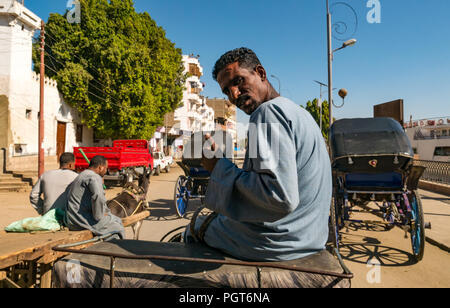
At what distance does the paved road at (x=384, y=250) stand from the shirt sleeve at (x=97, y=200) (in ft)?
7.17

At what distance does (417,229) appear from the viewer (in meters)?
4.55

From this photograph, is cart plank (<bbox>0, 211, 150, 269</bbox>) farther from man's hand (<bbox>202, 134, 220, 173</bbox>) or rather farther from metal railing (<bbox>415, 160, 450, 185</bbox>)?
metal railing (<bbox>415, 160, 450, 185</bbox>)

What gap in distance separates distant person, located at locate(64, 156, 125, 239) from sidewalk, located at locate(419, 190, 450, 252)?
5672 millimetres

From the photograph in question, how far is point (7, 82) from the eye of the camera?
1611cm

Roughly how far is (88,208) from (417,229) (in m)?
4.89

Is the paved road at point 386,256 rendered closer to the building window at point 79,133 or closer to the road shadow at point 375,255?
the road shadow at point 375,255

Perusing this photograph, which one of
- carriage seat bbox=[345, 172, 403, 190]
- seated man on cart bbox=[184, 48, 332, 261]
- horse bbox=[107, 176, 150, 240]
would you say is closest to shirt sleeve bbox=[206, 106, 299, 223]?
seated man on cart bbox=[184, 48, 332, 261]

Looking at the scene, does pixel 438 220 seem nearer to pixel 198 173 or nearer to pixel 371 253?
pixel 371 253

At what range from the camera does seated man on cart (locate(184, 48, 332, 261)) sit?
1206 mm

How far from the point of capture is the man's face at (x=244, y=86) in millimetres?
1576

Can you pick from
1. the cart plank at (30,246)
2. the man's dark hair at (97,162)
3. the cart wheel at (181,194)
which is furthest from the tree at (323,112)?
the cart plank at (30,246)

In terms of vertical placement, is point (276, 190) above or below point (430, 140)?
below

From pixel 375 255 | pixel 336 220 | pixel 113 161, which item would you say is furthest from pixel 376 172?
pixel 113 161
